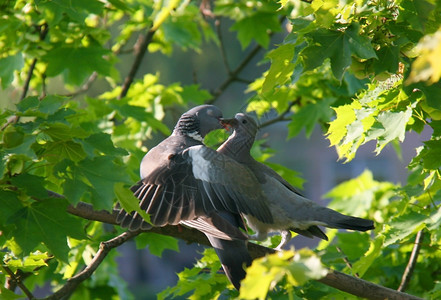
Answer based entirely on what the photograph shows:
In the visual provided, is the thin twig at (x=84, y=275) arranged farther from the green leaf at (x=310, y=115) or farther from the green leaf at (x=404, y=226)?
the green leaf at (x=310, y=115)

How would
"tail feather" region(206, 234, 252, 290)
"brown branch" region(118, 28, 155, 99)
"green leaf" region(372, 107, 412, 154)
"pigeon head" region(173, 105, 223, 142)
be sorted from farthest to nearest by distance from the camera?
"brown branch" region(118, 28, 155, 99), "pigeon head" region(173, 105, 223, 142), "tail feather" region(206, 234, 252, 290), "green leaf" region(372, 107, 412, 154)

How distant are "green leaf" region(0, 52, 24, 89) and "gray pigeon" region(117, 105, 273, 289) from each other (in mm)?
1795

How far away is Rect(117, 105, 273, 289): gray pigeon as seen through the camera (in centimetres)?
229

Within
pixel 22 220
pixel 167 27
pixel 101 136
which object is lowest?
pixel 167 27

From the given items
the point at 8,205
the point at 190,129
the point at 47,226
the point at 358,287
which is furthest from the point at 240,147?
the point at 8,205

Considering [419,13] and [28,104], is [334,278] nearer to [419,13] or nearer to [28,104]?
[419,13]

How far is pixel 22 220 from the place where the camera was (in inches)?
83.7

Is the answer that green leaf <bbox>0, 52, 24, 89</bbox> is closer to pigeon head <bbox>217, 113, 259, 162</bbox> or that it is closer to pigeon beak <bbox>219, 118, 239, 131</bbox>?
pigeon beak <bbox>219, 118, 239, 131</bbox>

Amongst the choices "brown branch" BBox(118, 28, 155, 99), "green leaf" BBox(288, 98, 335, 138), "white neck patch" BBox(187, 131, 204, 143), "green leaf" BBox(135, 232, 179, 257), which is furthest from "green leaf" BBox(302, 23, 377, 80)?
"brown branch" BBox(118, 28, 155, 99)

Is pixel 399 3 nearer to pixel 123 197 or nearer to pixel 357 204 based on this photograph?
pixel 123 197

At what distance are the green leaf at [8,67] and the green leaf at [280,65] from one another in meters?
2.07

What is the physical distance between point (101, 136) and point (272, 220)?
0.73 meters

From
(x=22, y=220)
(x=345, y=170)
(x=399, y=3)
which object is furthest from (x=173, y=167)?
(x=345, y=170)

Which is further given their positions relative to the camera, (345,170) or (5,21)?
(345,170)
